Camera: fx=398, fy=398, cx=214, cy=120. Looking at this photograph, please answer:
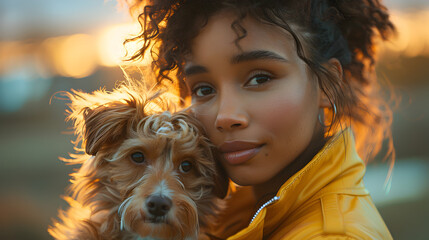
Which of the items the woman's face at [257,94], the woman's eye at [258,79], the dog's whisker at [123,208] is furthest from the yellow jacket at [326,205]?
the dog's whisker at [123,208]

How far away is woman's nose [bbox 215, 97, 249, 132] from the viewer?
2371 millimetres

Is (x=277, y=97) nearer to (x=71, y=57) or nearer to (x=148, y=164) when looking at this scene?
(x=148, y=164)

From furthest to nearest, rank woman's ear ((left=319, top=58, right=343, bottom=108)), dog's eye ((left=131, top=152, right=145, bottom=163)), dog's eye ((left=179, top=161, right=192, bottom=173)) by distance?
dog's eye ((left=179, top=161, right=192, bottom=173)) < dog's eye ((left=131, top=152, right=145, bottom=163)) < woman's ear ((left=319, top=58, right=343, bottom=108))

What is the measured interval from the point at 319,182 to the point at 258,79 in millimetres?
728

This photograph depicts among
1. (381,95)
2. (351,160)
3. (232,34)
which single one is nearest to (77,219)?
(232,34)

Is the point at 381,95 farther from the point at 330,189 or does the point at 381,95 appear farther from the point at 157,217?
the point at 157,217

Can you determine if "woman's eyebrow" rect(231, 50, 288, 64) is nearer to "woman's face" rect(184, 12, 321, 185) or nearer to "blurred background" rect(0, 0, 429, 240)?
"woman's face" rect(184, 12, 321, 185)

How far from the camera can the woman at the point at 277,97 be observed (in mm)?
2342

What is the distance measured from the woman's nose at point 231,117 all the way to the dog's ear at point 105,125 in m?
0.70

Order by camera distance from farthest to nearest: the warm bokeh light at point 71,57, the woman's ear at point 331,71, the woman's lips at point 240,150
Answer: the warm bokeh light at point 71,57 < the woman's ear at point 331,71 < the woman's lips at point 240,150

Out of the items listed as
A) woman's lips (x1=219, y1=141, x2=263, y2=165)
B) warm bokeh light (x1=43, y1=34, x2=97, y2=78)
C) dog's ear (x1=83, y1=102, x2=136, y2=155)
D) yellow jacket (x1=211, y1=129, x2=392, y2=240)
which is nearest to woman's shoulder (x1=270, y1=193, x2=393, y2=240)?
yellow jacket (x1=211, y1=129, x2=392, y2=240)

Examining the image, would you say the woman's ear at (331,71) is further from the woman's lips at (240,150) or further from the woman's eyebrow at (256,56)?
the woman's lips at (240,150)

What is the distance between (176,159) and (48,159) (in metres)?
8.83

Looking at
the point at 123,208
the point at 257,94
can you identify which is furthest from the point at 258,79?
the point at 123,208
